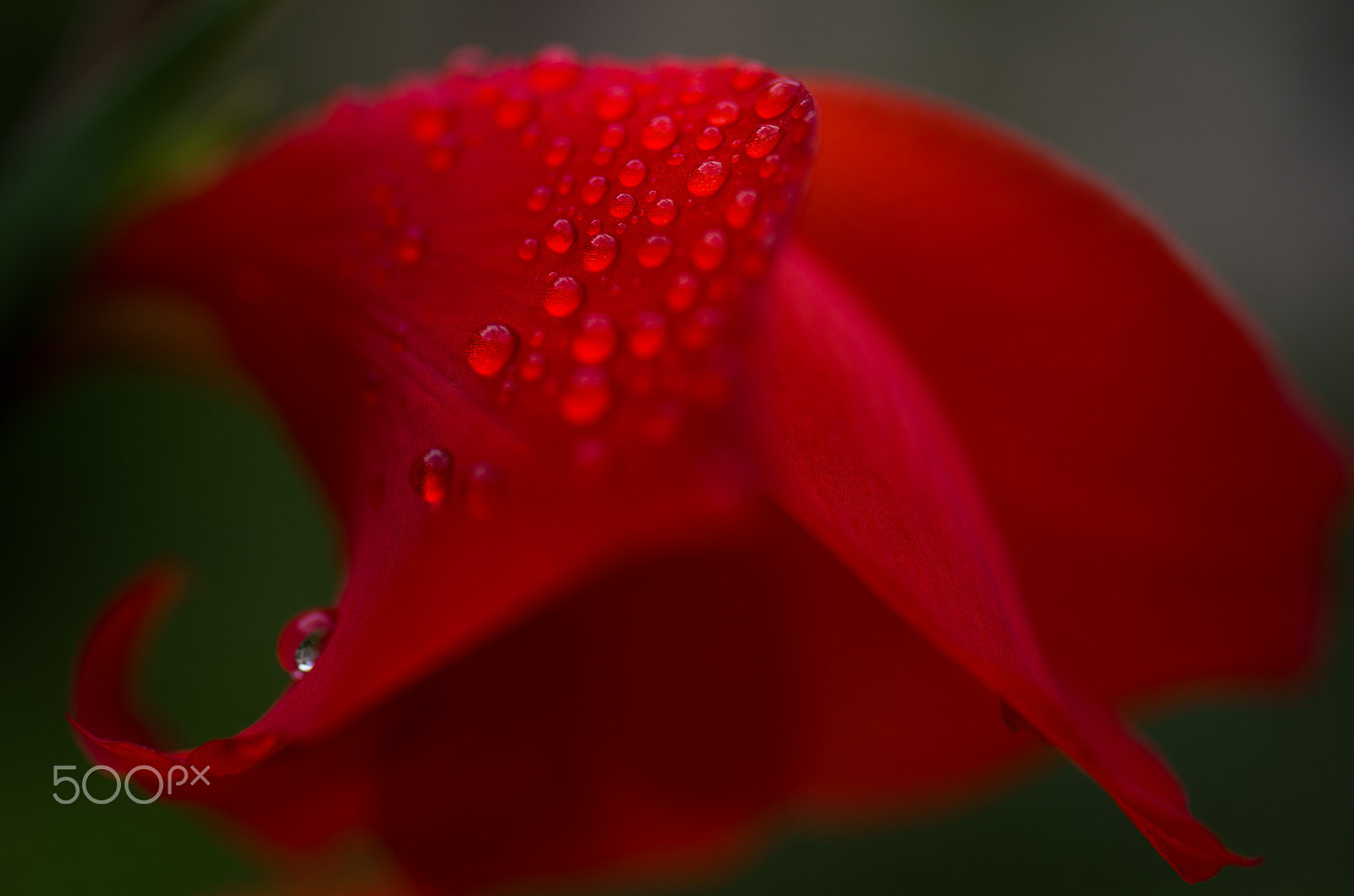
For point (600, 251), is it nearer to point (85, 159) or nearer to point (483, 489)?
point (483, 489)

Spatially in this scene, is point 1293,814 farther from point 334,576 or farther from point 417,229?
point 417,229

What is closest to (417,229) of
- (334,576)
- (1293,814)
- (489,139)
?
(489,139)

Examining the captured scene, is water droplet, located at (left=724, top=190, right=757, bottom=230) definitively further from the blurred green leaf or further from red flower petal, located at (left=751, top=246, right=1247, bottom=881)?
the blurred green leaf

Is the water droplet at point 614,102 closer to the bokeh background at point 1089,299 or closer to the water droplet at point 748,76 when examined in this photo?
the water droplet at point 748,76

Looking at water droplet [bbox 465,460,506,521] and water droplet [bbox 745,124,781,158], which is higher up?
water droplet [bbox 745,124,781,158]

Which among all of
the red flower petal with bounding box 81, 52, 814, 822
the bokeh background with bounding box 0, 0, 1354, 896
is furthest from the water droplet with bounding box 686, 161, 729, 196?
the bokeh background with bounding box 0, 0, 1354, 896

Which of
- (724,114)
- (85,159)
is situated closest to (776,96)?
(724,114)
